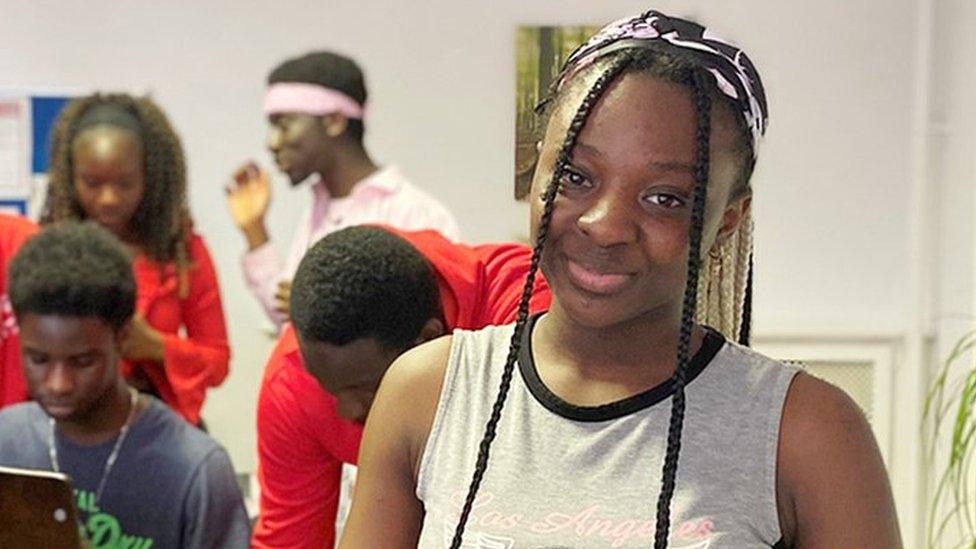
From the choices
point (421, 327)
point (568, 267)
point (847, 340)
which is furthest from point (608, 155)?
point (847, 340)

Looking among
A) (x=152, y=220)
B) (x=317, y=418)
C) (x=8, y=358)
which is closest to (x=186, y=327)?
(x=152, y=220)

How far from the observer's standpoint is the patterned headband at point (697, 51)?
0.88 meters

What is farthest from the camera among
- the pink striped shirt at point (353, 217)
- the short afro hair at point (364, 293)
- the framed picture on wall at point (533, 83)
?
the pink striped shirt at point (353, 217)

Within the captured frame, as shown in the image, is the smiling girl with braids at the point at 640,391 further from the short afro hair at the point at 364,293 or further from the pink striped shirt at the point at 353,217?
the pink striped shirt at the point at 353,217

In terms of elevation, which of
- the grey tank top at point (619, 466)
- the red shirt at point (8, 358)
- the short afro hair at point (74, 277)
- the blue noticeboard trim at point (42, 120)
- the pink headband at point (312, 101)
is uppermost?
the pink headband at point (312, 101)

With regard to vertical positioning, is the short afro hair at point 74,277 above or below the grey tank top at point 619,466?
below

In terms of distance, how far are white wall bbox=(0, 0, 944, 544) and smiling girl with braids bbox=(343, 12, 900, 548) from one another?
204cm

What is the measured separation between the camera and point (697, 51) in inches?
34.5

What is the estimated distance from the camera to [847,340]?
312 cm

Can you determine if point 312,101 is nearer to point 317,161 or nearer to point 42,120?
point 317,161

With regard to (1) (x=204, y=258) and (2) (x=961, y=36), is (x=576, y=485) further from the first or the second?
(2) (x=961, y=36)

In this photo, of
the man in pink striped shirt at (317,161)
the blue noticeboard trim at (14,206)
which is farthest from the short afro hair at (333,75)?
the blue noticeboard trim at (14,206)

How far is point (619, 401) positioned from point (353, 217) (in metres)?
2.04

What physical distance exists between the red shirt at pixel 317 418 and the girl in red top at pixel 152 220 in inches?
37.2
